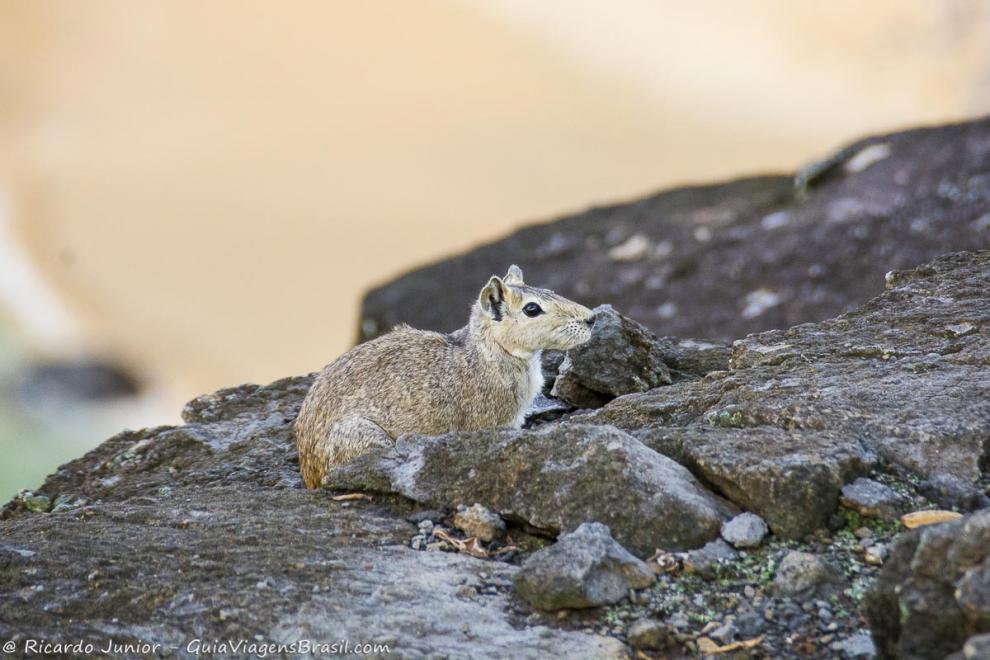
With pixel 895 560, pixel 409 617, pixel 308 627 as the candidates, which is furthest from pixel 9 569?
pixel 895 560

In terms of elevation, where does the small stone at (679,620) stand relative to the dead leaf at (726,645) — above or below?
above

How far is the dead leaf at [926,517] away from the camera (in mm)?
6852

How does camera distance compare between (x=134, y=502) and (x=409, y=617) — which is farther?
(x=134, y=502)

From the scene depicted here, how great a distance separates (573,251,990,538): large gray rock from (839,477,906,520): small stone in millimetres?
67

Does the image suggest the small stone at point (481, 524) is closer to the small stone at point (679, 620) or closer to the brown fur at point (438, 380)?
the small stone at point (679, 620)

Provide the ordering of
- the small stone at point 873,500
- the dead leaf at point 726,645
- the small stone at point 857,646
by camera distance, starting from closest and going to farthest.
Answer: the small stone at point 857,646
the dead leaf at point 726,645
the small stone at point 873,500

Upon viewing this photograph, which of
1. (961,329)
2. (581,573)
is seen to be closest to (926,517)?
(581,573)

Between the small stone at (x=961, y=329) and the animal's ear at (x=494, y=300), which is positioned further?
the animal's ear at (x=494, y=300)

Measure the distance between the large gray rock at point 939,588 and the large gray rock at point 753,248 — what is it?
639 inches

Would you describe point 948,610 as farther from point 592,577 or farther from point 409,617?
point 409,617

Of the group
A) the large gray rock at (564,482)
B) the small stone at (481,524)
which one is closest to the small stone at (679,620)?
the large gray rock at (564,482)

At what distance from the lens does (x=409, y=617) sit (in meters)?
6.39

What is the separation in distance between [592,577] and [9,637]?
2.96m

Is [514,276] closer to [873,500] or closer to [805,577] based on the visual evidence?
[873,500]
